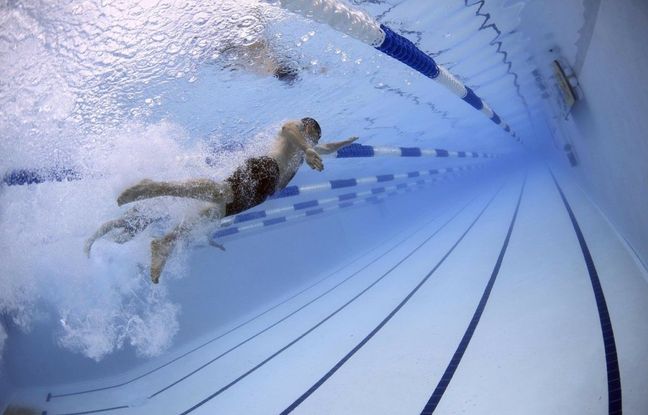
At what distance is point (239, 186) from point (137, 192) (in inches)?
28.1

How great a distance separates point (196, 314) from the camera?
6.27 metres

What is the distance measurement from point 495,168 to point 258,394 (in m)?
26.9

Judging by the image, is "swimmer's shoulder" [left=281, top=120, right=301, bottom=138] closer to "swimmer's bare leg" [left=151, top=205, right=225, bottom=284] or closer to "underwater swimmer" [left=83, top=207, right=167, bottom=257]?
"swimmer's bare leg" [left=151, top=205, right=225, bottom=284]

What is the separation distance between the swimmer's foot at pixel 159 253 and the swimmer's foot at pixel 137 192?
1.24 feet

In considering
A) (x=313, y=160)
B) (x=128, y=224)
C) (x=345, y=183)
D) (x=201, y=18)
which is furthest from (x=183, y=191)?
(x=345, y=183)

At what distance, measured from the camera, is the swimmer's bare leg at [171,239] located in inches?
99.3

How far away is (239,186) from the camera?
2.80 m

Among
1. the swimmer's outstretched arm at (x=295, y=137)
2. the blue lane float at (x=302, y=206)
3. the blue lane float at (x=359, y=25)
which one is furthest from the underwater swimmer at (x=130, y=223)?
the blue lane float at (x=359, y=25)

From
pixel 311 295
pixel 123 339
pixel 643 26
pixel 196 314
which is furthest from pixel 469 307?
pixel 123 339

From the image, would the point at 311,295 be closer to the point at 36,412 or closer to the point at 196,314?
the point at 196,314

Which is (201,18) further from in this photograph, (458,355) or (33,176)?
(458,355)

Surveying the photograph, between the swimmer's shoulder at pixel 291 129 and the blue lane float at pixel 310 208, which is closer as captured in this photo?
the swimmer's shoulder at pixel 291 129

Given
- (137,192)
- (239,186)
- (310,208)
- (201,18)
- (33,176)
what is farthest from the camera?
(310,208)

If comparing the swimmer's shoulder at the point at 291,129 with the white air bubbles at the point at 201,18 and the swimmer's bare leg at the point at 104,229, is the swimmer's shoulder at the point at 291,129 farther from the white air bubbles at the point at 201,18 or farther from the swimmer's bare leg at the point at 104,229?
the swimmer's bare leg at the point at 104,229
